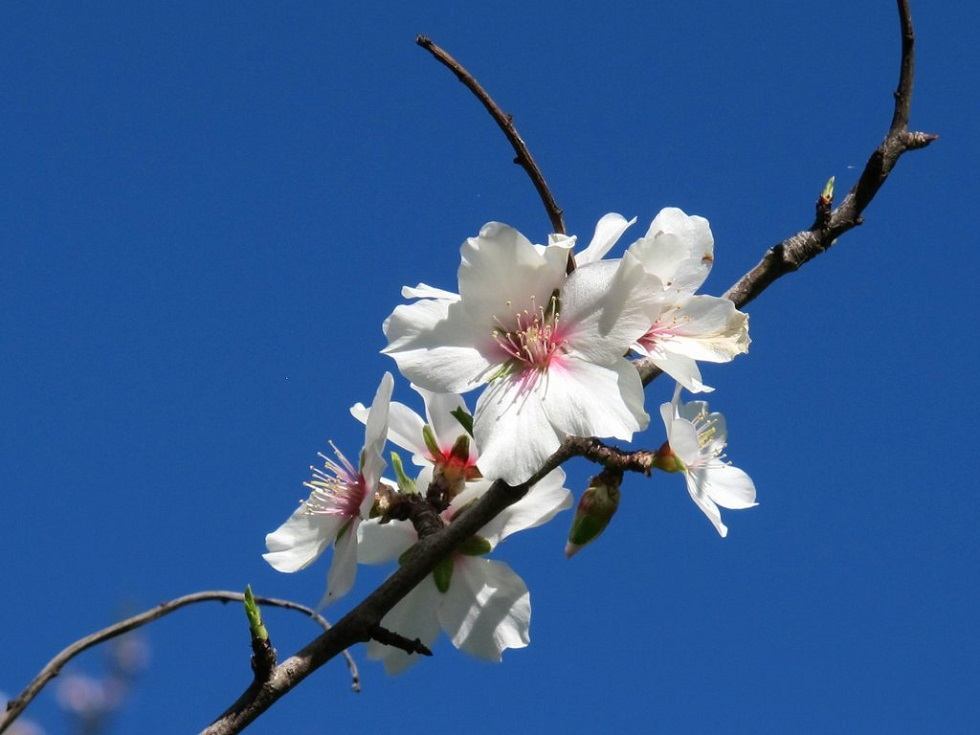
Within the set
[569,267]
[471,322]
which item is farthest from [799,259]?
[471,322]

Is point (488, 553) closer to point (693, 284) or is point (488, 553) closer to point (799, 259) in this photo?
point (693, 284)

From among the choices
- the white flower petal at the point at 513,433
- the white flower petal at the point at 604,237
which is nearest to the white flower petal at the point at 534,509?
the white flower petal at the point at 513,433

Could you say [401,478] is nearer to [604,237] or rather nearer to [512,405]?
[512,405]

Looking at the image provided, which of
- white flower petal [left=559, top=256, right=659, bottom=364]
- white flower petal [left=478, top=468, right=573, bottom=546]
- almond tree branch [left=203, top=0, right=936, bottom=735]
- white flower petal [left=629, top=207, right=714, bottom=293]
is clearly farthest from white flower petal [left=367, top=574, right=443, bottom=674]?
white flower petal [left=629, top=207, right=714, bottom=293]

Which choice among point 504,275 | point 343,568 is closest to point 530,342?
point 504,275

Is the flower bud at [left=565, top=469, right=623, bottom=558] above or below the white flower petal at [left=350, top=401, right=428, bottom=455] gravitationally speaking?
below

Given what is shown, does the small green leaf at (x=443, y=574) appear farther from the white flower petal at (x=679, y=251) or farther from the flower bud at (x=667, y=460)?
the white flower petal at (x=679, y=251)

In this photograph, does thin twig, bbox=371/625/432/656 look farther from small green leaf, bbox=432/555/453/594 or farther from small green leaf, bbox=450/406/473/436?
Answer: small green leaf, bbox=450/406/473/436
